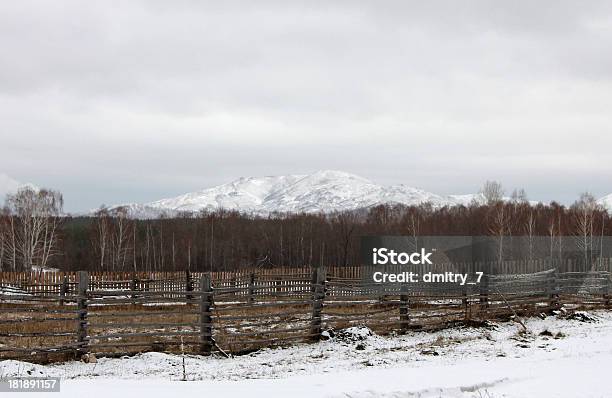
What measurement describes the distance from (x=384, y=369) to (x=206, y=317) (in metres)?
4.80

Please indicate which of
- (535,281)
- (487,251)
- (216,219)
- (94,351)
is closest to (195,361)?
(94,351)

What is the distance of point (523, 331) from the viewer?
56.7 feet

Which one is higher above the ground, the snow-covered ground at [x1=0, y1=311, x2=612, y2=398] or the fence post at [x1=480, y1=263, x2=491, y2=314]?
the fence post at [x1=480, y1=263, x2=491, y2=314]

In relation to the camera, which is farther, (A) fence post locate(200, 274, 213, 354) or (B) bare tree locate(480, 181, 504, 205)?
(B) bare tree locate(480, 181, 504, 205)

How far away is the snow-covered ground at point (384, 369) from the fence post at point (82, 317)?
20.9 inches

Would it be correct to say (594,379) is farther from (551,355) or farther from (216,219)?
(216,219)

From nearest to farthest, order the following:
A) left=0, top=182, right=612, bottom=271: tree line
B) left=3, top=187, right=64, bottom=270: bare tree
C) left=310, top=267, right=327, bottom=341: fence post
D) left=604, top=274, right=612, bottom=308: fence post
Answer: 1. left=310, top=267, right=327, bottom=341: fence post
2. left=604, top=274, right=612, bottom=308: fence post
3. left=3, top=187, right=64, bottom=270: bare tree
4. left=0, top=182, right=612, bottom=271: tree line

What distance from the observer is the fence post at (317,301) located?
1622cm

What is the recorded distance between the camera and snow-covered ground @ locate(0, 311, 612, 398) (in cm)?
934

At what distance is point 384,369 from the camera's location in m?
11.9

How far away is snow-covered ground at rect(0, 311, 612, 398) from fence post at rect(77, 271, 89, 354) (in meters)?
0.53

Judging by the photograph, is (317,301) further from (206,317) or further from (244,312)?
(244,312)

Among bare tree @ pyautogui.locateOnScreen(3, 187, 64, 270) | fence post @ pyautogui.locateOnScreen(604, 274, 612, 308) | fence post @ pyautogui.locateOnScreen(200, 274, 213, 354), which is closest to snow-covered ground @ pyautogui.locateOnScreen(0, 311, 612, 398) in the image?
fence post @ pyautogui.locateOnScreen(200, 274, 213, 354)

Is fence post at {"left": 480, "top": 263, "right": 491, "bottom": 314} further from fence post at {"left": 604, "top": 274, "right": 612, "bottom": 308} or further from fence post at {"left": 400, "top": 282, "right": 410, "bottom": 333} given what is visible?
fence post at {"left": 604, "top": 274, "right": 612, "bottom": 308}
